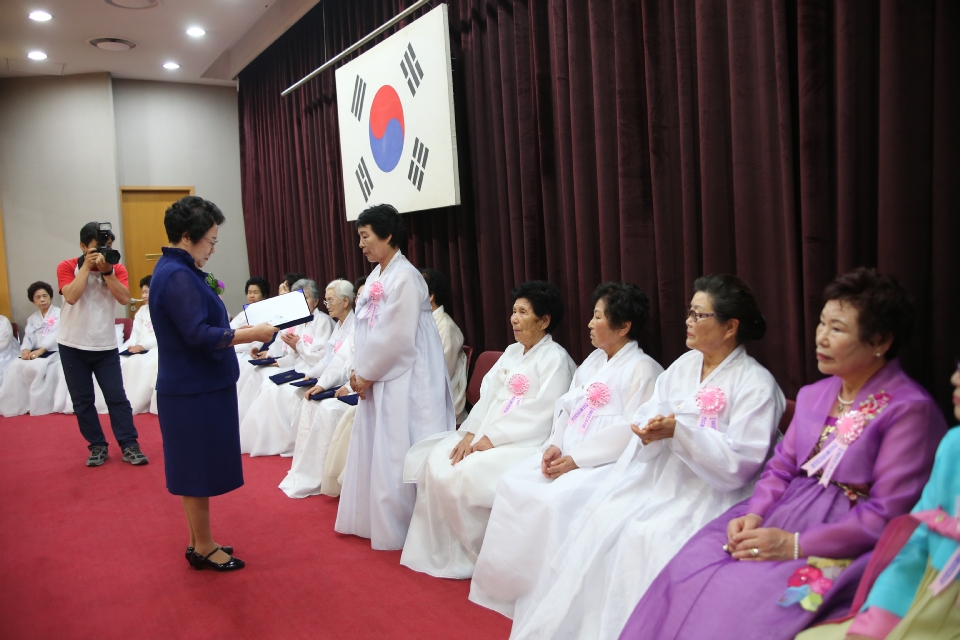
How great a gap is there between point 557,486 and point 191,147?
703 cm

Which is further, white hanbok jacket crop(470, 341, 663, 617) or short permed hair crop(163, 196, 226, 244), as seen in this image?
short permed hair crop(163, 196, 226, 244)

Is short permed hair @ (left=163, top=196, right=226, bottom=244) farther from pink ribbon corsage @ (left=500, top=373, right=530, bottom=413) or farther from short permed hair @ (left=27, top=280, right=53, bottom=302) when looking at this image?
short permed hair @ (left=27, top=280, right=53, bottom=302)

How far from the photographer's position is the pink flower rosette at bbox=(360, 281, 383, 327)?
3166 millimetres

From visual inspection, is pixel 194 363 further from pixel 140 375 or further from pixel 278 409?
pixel 140 375

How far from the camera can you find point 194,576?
2.90 m

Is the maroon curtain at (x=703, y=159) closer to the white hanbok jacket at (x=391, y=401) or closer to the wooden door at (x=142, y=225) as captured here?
the white hanbok jacket at (x=391, y=401)

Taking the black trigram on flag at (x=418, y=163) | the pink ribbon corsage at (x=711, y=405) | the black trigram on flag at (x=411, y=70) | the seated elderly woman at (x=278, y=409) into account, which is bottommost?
the seated elderly woman at (x=278, y=409)

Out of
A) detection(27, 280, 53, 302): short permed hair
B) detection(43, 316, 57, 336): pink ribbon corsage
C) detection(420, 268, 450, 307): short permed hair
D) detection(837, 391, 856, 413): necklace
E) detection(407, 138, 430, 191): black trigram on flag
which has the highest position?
detection(407, 138, 430, 191): black trigram on flag

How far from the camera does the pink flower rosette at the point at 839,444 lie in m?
1.67

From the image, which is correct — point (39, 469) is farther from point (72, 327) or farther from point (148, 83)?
point (148, 83)

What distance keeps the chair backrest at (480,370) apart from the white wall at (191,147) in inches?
210

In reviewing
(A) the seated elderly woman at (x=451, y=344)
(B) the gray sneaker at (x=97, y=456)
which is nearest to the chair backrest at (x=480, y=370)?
(A) the seated elderly woman at (x=451, y=344)

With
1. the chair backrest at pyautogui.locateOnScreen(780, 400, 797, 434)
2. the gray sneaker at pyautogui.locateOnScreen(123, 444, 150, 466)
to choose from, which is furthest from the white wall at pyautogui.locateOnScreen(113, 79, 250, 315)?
the chair backrest at pyautogui.locateOnScreen(780, 400, 797, 434)

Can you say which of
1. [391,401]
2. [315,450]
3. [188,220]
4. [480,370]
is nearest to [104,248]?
[315,450]
